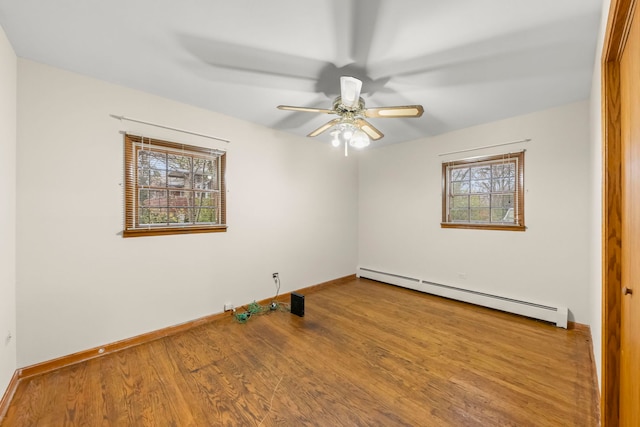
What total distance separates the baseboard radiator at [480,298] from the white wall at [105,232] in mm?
2001

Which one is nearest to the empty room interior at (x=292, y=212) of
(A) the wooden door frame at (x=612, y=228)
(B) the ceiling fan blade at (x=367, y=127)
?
(A) the wooden door frame at (x=612, y=228)

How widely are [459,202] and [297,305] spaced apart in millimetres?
2683

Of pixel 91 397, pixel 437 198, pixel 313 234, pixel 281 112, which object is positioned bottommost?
pixel 91 397

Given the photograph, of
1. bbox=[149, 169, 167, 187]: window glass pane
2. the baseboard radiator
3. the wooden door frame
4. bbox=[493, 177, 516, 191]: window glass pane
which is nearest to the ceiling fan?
the wooden door frame

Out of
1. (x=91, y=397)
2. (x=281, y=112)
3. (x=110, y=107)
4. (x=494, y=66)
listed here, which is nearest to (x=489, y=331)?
(x=494, y=66)

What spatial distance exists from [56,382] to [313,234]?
3053 mm

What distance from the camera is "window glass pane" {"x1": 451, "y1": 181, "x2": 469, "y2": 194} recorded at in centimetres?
367

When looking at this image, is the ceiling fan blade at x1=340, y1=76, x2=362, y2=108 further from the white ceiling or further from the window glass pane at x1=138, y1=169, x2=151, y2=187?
the window glass pane at x1=138, y1=169, x2=151, y2=187

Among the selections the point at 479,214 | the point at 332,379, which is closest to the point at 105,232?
the point at 332,379

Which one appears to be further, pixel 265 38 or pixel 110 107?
pixel 110 107

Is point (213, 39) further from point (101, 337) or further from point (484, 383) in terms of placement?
point (484, 383)

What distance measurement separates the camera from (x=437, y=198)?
386 cm

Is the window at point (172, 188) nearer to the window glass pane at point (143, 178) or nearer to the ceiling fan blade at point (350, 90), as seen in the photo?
the window glass pane at point (143, 178)

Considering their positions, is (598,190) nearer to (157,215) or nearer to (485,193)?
(485,193)
